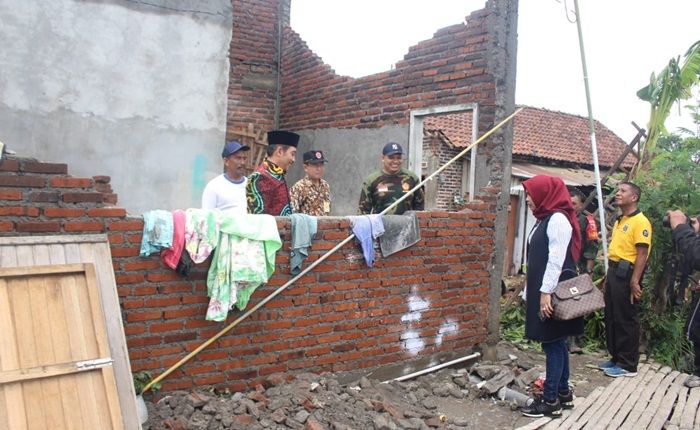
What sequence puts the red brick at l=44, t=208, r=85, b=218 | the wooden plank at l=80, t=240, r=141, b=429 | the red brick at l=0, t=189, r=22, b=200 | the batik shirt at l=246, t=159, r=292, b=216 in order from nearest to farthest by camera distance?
the wooden plank at l=80, t=240, r=141, b=429 < the red brick at l=0, t=189, r=22, b=200 < the red brick at l=44, t=208, r=85, b=218 < the batik shirt at l=246, t=159, r=292, b=216

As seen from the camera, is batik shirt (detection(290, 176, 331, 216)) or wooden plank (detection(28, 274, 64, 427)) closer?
wooden plank (detection(28, 274, 64, 427))

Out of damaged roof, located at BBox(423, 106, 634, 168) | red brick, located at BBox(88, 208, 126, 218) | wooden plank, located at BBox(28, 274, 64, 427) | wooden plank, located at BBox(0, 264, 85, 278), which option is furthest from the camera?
damaged roof, located at BBox(423, 106, 634, 168)

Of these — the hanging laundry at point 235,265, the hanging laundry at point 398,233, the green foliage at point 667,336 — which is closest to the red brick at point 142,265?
the hanging laundry at point 235,265

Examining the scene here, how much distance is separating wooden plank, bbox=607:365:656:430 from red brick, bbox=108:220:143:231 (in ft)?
12.0

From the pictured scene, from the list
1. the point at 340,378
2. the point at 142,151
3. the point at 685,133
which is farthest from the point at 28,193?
the point at 685,133

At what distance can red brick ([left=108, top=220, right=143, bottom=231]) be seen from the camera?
334 cm

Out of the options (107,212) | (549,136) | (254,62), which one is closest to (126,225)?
(107,212)

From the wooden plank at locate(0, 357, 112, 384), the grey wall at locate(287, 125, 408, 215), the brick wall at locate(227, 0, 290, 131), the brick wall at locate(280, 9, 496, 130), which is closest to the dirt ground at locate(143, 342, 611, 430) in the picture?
the wooden plank at locate(0, 357, 112, 384)

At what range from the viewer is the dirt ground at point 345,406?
3389 millimetres

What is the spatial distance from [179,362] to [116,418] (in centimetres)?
84

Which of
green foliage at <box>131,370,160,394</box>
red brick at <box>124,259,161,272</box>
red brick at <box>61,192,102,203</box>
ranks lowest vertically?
green foliage at <box>131,370,160,394</box>

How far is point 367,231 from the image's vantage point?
4.44 m

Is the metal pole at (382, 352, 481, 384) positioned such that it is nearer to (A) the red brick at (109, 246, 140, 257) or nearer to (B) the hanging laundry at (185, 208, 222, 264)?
(B) the hanging laundry at (185, 208, 222, 264)

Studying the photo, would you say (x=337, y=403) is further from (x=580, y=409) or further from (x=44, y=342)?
(x=580, y=409)
